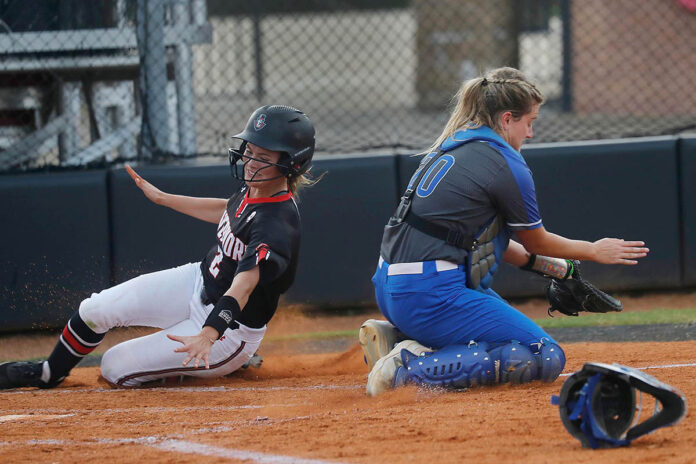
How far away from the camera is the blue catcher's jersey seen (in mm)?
4211

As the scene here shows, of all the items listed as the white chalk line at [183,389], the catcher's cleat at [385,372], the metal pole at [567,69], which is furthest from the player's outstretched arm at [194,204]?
the metal pole at [567,69]

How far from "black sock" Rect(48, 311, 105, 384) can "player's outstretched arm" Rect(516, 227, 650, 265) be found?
85.4 inches

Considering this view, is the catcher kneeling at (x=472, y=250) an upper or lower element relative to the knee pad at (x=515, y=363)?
upper

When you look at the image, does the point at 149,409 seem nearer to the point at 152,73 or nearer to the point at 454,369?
the point at 454,369

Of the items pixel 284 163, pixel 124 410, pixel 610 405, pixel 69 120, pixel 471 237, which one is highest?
pixel 69 120

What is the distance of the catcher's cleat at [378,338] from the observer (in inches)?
181

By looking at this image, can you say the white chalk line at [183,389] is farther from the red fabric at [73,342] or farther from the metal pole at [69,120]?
the metal pole at [69,120]

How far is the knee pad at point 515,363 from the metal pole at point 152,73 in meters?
3.60

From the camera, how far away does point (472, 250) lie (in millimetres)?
4332

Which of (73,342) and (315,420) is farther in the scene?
(73,342)

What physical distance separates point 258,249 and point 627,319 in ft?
10.1

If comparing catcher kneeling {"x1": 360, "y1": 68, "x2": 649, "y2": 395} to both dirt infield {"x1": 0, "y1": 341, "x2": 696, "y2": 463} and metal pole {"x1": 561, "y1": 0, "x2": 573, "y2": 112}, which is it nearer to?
dirt infield {"x1": 0, "y1": 341, "x2": 696, "y2": 463}

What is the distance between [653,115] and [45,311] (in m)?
12.9

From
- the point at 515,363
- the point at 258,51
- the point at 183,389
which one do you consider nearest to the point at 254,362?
the point at 183,389
